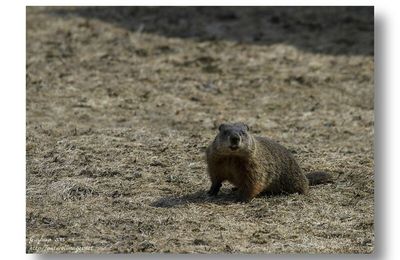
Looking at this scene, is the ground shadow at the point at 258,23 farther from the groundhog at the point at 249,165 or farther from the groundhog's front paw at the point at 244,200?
the groundhog's front paw at the point at 244,200

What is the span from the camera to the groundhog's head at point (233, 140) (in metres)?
6.32

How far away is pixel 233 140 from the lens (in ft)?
20.7

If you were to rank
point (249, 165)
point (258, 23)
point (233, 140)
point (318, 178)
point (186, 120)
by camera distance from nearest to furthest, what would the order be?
point (233, 140)
point (249, 165)
point (318, 178)
point (186, 120)
point (258, 23)

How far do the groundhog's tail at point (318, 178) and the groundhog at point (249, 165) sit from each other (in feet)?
0.46

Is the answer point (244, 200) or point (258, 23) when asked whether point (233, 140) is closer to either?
point (244, 200)

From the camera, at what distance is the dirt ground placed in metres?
6.07

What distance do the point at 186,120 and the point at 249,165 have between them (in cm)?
295

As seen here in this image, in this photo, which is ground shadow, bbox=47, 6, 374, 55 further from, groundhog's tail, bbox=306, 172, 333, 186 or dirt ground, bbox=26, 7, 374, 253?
groundhog's tail, bbox=306, 172, 333, 186

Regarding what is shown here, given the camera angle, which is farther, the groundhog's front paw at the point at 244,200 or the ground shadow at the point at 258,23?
the ground shadow at the point at 258,23

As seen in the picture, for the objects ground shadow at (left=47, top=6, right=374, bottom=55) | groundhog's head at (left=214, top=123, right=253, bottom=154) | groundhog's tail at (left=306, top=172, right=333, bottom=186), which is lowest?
groundhog's tail at (left=306, top=172, right=333, bottom=186)

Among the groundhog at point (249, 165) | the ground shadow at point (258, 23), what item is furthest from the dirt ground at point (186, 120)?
the groundhog at point (249, 165)

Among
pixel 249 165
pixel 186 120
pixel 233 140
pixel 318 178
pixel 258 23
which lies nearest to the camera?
pixel 233 140

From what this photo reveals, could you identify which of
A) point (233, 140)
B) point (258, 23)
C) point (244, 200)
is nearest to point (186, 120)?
point (244, 200)

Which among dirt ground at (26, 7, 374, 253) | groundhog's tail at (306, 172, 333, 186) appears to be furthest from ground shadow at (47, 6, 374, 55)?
groundhog's tail at (306, 172, 333, 186)
